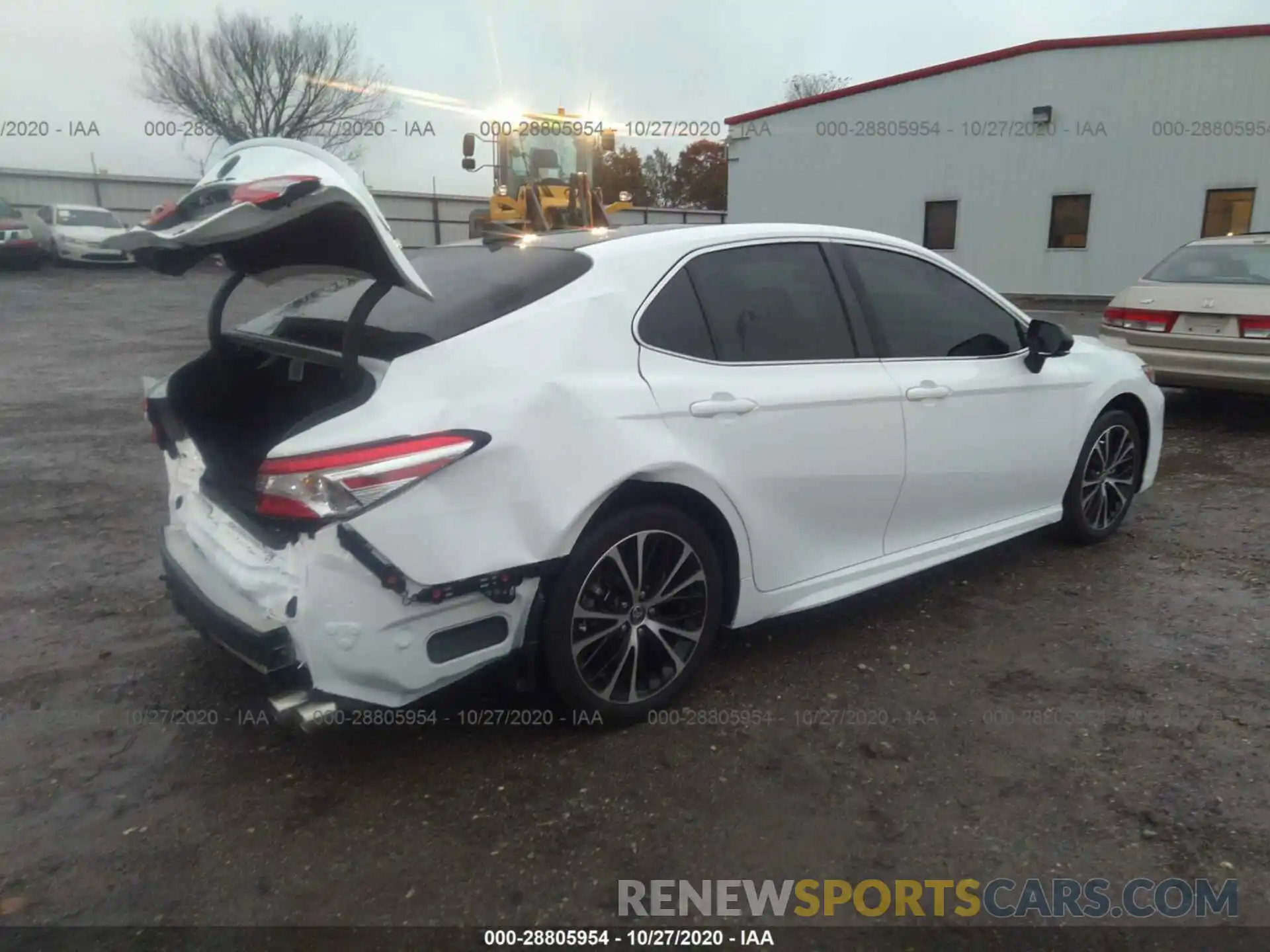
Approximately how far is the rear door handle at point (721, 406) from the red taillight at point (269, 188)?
1293 mm

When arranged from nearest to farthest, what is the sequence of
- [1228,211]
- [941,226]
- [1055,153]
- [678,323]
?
[678,323], [1228,211], [1055,153], [941,226]

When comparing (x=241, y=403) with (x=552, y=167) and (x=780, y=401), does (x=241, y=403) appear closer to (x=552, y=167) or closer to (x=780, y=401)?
(x=780, y=401)

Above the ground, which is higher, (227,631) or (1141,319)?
(1141,319)

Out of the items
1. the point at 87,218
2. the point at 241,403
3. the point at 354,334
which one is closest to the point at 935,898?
the point at 354,334

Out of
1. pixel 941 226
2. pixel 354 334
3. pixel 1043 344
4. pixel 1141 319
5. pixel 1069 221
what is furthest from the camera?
pixel 941 226

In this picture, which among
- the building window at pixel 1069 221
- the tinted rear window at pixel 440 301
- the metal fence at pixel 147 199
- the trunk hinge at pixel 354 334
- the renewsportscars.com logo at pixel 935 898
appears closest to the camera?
the renewsportscars.com logo at pixel 935 898

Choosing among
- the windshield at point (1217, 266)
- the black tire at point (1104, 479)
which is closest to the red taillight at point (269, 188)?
the black tire at point (1104, 479)

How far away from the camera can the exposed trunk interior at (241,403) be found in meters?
2.99

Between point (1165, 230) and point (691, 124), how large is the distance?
31.7 feet

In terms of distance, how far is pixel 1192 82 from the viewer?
17.7 m

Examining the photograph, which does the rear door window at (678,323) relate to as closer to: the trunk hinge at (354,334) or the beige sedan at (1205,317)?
the trunk hinge at (354,334)

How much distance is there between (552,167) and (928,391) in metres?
16.0

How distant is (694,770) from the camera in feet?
9.46

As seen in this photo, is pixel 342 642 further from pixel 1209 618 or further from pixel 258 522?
pixel 1209 618
